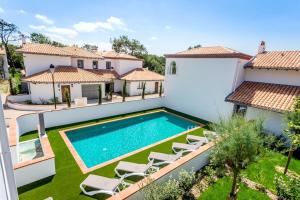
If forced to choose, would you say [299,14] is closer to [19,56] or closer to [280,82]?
[280,82]

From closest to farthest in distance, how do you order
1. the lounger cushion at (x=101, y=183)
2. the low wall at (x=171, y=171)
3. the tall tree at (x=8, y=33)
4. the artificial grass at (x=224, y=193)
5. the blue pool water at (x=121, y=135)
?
1. the low wall at (x=171, y=171)
2. the lounger cushion at (x=101, y=183)
3. the artificial grass at (x=224, y=193)
4. the blue pool water at (x=121, y=135)
5. the tall tree at (x=8, y=33)

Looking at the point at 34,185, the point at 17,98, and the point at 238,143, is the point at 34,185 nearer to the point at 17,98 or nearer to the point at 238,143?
the point at 238,143

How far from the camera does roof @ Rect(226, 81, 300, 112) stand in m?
13.1

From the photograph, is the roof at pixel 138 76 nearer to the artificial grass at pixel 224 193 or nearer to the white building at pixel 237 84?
the white building at pixel 237 84

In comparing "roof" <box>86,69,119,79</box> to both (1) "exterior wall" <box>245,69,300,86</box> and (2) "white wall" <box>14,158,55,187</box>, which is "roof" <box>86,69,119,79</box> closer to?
(1) "exterior wall" <box>245,69,300,86</box>

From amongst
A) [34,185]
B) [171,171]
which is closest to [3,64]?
[34,185]

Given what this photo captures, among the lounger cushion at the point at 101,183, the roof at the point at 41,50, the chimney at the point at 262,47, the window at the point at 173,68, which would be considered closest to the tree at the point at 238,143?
the lounger cushion at the point at 101,183

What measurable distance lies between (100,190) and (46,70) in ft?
71.9

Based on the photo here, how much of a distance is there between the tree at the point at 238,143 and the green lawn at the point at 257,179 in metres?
0.77

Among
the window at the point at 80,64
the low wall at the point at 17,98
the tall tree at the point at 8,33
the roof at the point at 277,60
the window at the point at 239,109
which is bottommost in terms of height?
the low wall at the point at 17,98

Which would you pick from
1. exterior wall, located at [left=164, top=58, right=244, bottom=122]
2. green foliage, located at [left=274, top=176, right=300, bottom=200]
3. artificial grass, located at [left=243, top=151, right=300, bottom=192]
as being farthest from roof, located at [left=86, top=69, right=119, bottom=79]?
green foliage, located at [left=274, top=176, right=300, bottom=200]

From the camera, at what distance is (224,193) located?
793 centimetres

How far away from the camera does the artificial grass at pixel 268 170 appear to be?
8.83 metres

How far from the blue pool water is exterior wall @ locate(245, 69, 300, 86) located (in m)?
7.70
